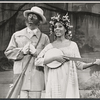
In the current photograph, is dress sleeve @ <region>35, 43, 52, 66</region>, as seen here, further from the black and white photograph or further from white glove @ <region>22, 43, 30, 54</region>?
white glove @ <region>22, 43, 30, 54</region>

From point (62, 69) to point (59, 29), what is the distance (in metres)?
0.54

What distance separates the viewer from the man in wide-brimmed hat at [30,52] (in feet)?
20.8

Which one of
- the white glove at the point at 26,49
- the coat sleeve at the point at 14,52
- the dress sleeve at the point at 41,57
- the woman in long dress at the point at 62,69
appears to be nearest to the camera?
the woman in long dress at the point at 62,69

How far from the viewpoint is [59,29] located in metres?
6.27

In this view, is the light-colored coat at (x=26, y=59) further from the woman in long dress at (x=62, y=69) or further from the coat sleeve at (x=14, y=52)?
the woman in long dress at (x=62, y=69)

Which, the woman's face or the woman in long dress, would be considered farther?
the woman's face

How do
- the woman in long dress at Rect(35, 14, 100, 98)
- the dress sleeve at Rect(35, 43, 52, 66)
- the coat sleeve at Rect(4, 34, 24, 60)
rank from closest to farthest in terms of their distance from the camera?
the woman in long dress at Rect(35, 14, 100, 98) < the dress sleeve at Rect(35, 43, 52, 66) < the coat sleeve at Rect(4, 34, 24, 60)

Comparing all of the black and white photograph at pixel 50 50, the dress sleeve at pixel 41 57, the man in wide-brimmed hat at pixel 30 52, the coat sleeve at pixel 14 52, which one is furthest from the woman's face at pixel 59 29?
the coat sleeve at pixel 14 52

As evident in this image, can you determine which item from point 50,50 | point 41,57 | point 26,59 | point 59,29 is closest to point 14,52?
point 26,59

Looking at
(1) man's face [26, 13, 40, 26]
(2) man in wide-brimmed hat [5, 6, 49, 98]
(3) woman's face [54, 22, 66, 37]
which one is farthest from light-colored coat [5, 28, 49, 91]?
(3) woman's face [54, 22, 66, 37]

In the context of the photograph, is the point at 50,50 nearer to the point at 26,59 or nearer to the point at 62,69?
the point at 62,69

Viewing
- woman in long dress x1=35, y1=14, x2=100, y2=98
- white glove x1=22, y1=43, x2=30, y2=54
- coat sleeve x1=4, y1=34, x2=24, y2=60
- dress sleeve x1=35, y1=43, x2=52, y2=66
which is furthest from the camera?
coat sleeve x1=4, y1=34, x2=24, y2=60

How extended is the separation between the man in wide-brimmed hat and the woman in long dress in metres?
0.17

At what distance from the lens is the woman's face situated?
247 inches
